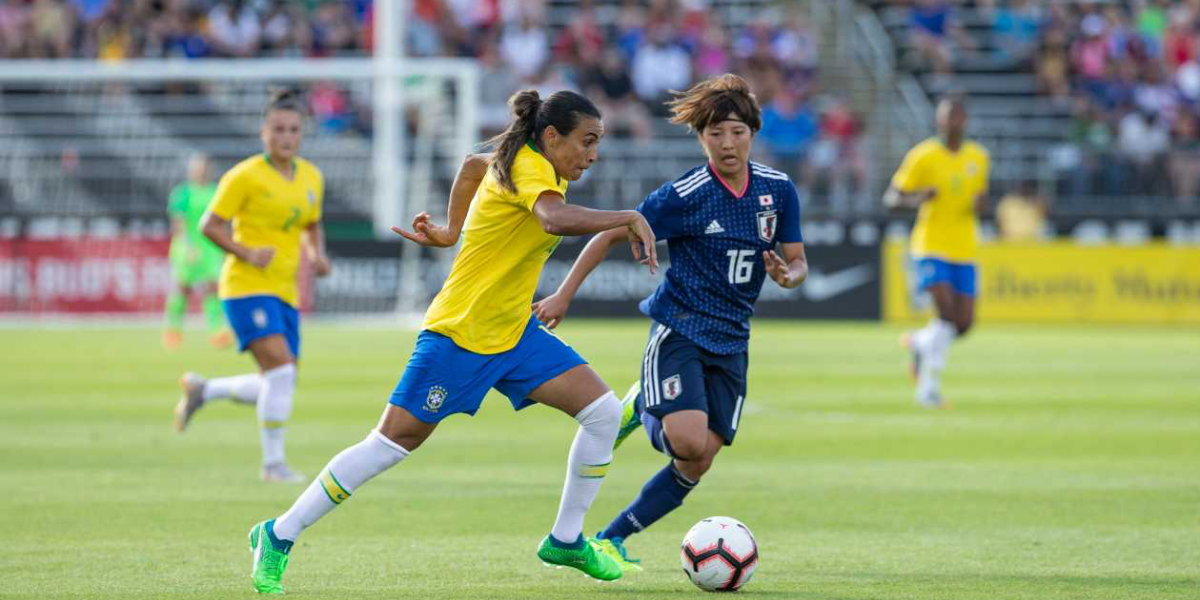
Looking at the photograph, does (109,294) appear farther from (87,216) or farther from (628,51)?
(628,51)

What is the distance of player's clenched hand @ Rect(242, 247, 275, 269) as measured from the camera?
400 inches

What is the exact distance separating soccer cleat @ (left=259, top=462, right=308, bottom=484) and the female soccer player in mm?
3404

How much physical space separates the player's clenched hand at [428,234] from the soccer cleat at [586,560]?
1.34 meters

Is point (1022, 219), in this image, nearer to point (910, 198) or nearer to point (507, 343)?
point (910, 198)

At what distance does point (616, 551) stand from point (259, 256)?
3747 mm

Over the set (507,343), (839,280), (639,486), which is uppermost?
(507,343)

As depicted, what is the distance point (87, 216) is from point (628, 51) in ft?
33.0

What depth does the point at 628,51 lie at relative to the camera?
3106 centimetres

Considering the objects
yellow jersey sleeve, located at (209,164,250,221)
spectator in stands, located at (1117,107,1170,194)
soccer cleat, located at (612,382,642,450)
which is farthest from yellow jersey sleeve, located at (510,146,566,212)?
spectator in stands, located at (1117,107,1170,194)

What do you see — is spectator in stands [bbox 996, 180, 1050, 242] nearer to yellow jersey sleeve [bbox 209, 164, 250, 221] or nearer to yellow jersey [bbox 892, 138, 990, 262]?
yellow jersey [bbox 892, 138, 990, 262]

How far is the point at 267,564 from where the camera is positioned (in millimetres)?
6668

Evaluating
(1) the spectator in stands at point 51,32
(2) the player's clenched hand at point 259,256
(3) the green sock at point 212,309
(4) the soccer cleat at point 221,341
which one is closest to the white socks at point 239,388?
(2) the player's clenched hand at point 259,256

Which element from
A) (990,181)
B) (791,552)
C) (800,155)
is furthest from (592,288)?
(791,552)

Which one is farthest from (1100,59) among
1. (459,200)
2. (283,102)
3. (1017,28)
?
(459,200)
